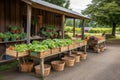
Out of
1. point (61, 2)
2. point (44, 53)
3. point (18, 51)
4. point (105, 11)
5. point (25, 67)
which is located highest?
point (61, 2)

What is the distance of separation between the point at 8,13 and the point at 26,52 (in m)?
2.77

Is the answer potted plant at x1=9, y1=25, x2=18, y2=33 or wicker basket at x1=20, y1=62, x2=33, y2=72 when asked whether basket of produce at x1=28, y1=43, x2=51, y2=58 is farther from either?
potted plant at x1=9, y1=25, x2=18, y2=33

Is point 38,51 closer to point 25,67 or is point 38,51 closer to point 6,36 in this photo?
point 25,67

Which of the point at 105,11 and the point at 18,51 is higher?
the point at 105,11

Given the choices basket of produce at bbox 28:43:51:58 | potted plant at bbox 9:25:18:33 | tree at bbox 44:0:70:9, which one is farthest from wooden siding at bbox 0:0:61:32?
tree at bbox 44:0:70:9

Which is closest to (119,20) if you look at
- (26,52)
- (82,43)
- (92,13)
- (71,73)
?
(92,13)

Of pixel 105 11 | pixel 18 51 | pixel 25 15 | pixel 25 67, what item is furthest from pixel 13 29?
pixel 105 11

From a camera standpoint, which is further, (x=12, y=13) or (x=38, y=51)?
(x=12, y=13)

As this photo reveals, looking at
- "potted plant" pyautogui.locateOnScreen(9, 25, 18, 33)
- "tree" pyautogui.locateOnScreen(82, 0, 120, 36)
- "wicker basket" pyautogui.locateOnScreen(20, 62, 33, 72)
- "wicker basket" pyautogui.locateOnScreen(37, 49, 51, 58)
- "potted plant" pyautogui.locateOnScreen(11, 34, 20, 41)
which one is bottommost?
"wicker basket" pyautogui.locateOnScreen(20, 62, 33, 72)

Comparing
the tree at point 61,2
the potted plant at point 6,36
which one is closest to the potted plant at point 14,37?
the potted plant at point 6,36

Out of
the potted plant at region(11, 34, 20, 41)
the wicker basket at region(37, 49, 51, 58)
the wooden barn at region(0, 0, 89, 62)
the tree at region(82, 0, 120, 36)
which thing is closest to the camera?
the wicker basket at region(37, 49, 51, 58)

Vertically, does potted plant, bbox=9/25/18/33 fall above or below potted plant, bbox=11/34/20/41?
above

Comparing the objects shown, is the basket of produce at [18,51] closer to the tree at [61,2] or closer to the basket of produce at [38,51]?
the basket of produce at [38,51]

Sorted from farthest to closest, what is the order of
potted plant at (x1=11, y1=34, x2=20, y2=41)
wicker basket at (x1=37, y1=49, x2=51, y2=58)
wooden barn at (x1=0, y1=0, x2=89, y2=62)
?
potted plant at (x1=11, y1=34, x2=20, y2=41) < wooden barn at (x1=0, y1=0, x2=89, y2=62) < wicker basket at (x1=37, y1=49, x2=51, y2=58)
